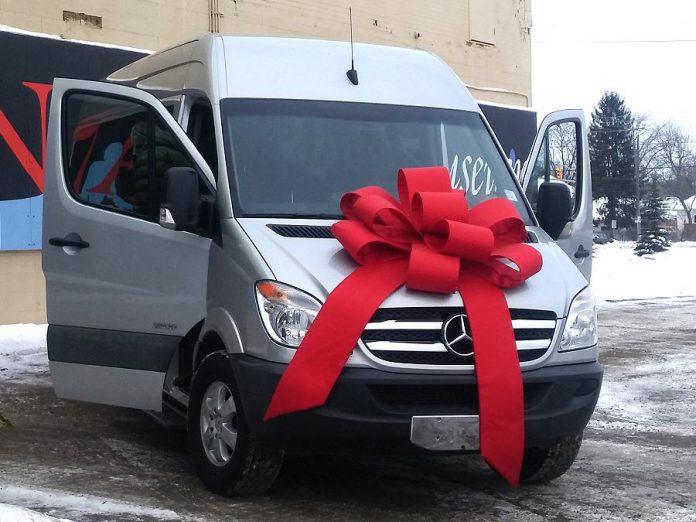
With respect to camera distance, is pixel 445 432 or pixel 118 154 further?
pixel 118 154

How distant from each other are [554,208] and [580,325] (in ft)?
3.95

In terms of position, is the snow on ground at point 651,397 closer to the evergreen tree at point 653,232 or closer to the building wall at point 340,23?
the building wall at point 340,23

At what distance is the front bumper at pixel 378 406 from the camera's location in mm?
5055

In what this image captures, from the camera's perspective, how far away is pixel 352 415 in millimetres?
5062

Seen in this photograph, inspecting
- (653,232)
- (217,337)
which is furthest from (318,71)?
(653,232)

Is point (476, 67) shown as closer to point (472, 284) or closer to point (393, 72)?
point (393, 72)

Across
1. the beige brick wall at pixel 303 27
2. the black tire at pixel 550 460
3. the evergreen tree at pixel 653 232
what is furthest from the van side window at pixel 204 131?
the evergreen tree at pixel 653 232

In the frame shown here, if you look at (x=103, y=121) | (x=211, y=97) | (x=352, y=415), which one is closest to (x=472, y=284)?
(x=352, y=415)

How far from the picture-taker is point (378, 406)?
5062 mm

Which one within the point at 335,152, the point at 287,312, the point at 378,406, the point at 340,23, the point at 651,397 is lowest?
the point at 651,397

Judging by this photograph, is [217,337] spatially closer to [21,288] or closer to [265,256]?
[265,256]

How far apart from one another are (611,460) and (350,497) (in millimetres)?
2023

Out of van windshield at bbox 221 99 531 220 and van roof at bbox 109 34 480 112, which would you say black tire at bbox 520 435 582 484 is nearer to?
van windshield at bbox 221 99 531 220

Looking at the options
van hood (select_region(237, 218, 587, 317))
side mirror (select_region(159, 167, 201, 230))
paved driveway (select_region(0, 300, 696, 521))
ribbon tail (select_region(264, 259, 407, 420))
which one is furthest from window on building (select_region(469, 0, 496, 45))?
ribbon tail (select_region(264, 259, 407, 420))
